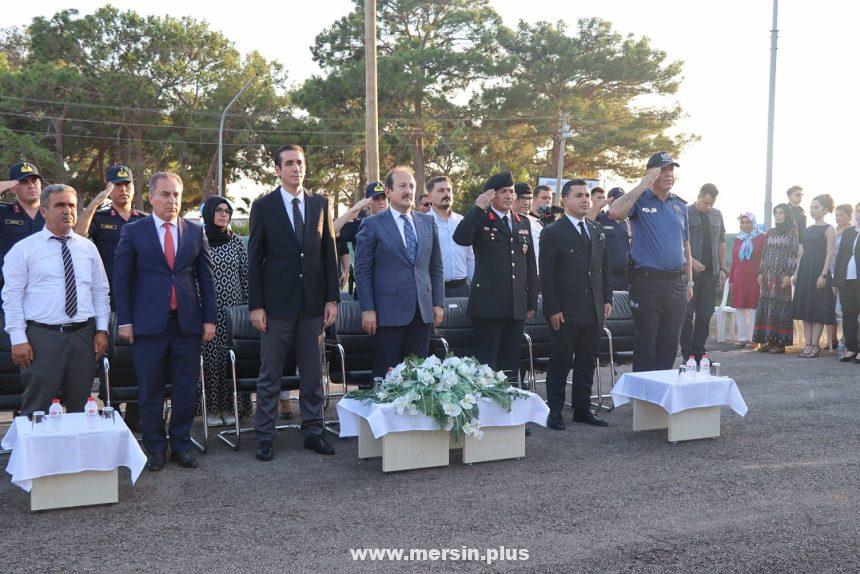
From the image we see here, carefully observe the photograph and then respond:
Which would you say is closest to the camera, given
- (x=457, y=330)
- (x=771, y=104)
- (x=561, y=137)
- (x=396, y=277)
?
(x=396, y=277)

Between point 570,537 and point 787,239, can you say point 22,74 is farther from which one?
point 570,537

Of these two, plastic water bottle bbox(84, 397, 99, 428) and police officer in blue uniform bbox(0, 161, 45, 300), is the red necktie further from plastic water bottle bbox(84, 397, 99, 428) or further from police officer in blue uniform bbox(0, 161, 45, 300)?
police officer in blue uniform bbox(0, 161, 45, 300)

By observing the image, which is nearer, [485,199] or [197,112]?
[485,199]

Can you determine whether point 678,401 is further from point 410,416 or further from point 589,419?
point 410,416

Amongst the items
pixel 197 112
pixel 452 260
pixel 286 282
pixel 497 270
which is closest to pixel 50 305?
pixel 286 282

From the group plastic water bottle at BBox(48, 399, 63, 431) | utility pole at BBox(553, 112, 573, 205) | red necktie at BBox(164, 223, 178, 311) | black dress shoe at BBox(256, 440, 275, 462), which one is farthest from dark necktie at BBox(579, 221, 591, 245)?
utility pole at BBox(553, 112, 573, 205)

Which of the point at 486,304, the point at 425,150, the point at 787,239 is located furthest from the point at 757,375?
the point at 425,150

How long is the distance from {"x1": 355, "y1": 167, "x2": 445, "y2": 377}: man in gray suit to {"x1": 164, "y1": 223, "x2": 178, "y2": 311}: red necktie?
1.29m

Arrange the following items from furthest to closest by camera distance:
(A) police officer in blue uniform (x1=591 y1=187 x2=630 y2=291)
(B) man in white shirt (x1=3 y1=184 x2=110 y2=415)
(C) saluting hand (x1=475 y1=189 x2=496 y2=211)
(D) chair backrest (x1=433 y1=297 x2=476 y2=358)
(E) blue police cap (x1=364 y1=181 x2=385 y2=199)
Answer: (A) police officer in blue uniform (x1=591 y1=187 x2=630 y2=291)
(E) blue police cap (x1=364 y1=181 x2=385 y2=199)
(D) chair backrest (x1=433 y1=297 x2=476 y2=358)
(C) saluting hand (x1=475 y1=189 x2=496 y2=211)
(B) man in white shirt (x1=3 y1=184 x2=110 y2=415)

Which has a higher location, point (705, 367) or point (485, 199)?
point (485, 199)


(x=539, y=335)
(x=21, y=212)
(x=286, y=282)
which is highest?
(x=21, y=212)

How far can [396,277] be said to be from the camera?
6105 millimetres

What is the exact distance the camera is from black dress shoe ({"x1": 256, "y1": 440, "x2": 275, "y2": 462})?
5.66 metres

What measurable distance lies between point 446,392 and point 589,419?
1871 millimetres
